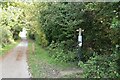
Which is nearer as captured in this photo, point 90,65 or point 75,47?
point 90,65

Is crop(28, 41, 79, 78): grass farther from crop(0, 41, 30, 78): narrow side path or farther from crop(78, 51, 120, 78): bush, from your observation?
crop(78, 51, 120, 78): bush

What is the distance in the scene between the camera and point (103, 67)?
23.2 ft

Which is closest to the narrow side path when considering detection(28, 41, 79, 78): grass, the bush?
detection(28, 41, 79, 78): grass

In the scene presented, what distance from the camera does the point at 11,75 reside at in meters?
10.3

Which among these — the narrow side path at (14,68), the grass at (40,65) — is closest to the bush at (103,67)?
the grass at (40,65)

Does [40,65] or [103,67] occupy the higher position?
[103,67]

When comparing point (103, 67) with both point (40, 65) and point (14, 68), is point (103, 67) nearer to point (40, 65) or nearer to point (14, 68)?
point (14, 68)

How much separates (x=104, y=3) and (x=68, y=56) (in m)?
6.79

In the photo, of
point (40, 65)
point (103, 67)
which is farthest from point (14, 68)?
point (103, 67)

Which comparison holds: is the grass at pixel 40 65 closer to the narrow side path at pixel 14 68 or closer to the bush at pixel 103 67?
the narrow side path at pixel 14 68

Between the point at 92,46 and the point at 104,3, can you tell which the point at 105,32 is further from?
the point at 104,3

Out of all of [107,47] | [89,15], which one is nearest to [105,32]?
[107,47]

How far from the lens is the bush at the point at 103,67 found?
22.2 feet

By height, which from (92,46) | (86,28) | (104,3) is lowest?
(92,46)
